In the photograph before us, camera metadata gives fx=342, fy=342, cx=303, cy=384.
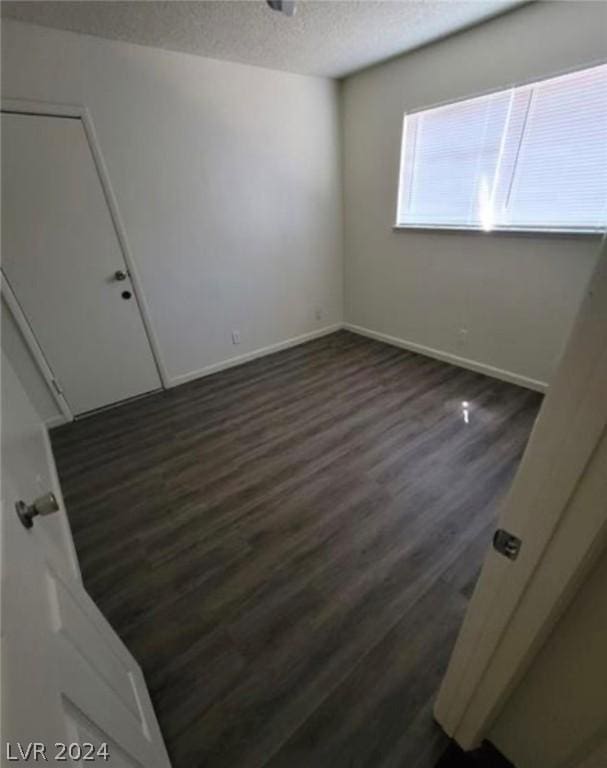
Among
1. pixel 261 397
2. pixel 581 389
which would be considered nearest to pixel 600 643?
pixel 581 389

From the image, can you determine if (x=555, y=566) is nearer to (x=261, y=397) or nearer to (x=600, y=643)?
(x=600, y=643)

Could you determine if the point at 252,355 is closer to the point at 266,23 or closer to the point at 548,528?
the point at 266,23

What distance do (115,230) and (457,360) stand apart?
3014mm

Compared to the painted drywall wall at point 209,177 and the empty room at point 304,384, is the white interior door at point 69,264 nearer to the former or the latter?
the empty room at point 304,384

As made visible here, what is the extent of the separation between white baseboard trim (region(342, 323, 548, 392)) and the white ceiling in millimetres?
2297

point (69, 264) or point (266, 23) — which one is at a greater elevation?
point (266, 23)

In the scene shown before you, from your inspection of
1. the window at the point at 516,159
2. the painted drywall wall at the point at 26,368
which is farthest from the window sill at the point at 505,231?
the painted drywall wall at the point at 26,368

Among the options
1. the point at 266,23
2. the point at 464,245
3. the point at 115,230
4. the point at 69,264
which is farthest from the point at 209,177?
the point at 464,245

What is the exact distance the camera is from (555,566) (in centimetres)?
56

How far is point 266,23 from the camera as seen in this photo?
2037 mm

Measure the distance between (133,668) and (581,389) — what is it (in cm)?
147

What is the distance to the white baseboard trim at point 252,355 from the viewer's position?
3251 mm

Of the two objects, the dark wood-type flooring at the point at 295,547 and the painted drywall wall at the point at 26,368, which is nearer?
the dark wood-type flooring at the point at 295,547

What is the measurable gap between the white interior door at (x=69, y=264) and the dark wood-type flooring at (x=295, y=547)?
39cm
